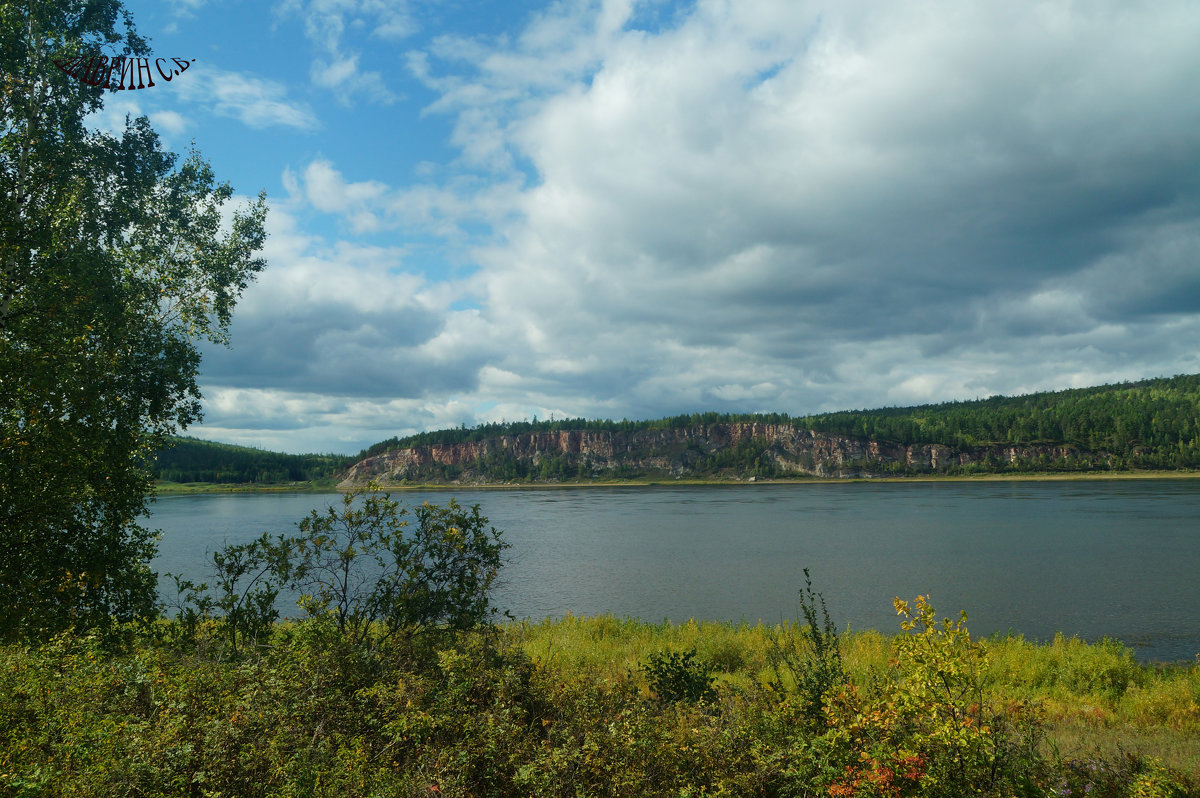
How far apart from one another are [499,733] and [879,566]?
4091cm

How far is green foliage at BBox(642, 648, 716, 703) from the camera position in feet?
34.7

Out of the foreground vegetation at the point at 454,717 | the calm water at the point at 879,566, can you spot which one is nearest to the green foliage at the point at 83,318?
the foreground vegetation at the point at 454,717

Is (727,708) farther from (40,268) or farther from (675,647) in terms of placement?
(40,268)

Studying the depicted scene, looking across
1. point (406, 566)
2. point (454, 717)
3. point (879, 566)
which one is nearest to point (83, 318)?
point (406, 566)

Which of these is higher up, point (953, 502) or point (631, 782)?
point (631, 782)

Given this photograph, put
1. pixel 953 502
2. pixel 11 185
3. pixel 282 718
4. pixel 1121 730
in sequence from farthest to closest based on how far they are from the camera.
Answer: pixel 953 502 < pixel 11 185 < pixel 1121 730 < pixel 282 718

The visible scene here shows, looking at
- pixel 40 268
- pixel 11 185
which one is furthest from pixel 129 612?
pixel 11 185

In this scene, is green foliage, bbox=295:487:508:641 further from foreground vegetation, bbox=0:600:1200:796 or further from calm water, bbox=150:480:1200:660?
calm water, bbox=150:480:1200:660

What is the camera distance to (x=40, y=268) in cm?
1285

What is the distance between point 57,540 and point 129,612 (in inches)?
84.5

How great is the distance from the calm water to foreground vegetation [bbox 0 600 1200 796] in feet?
15.4

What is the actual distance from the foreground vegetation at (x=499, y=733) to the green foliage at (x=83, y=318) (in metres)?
2.30

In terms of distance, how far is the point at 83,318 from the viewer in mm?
12367

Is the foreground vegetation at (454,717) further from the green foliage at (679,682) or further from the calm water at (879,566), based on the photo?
the calm water at (879,566)
